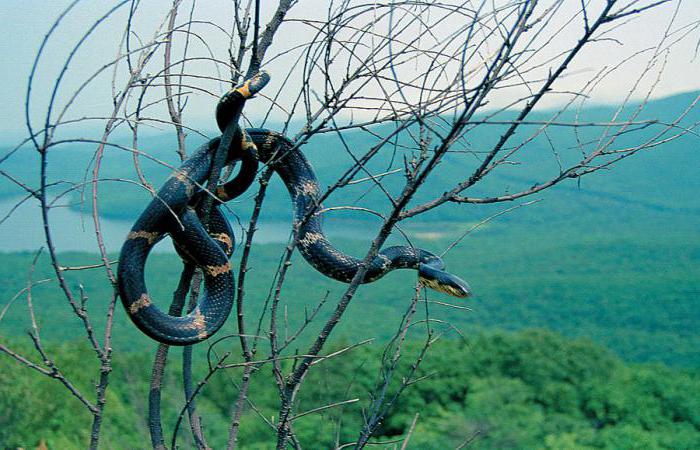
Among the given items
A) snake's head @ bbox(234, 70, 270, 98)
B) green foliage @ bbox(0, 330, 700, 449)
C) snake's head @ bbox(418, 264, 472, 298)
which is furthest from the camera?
green foliage @ bbox(0, 330, 700, 449)

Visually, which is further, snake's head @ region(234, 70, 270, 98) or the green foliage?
the green foliage

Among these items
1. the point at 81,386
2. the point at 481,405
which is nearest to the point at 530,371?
the point at 481,405

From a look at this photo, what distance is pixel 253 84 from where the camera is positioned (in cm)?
192

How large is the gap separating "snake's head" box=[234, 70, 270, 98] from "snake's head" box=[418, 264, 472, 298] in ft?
2.98

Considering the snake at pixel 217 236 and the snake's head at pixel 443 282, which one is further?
the snake's head at pixel 443 282

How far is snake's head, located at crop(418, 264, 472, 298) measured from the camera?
2.42m

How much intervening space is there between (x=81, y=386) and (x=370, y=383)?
3959 mm

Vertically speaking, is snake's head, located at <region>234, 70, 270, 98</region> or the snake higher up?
snake's head, located at <region>234, 70, 270, 98</region>

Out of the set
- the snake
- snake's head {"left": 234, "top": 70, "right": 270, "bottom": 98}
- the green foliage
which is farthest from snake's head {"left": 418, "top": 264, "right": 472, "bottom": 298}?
the green foliage

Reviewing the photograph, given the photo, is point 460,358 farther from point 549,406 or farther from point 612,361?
point 612,361

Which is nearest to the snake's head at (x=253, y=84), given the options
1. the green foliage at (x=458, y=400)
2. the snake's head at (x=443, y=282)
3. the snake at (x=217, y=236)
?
the snake at (x=217, y=236)

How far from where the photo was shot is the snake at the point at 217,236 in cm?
197

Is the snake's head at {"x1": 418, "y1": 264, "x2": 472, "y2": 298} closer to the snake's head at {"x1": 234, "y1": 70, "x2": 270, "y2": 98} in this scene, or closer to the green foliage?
the snake's head at {"x1": 234, "y1": 70, "x2": 270, "y2": 98}

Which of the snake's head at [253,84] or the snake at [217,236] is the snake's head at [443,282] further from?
the snake's head at [253,84]
